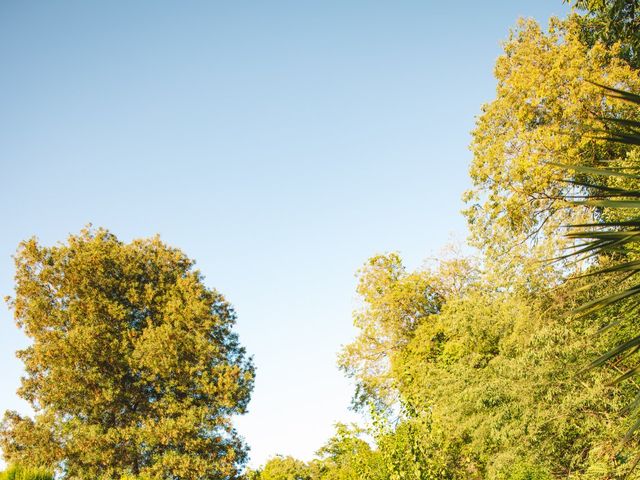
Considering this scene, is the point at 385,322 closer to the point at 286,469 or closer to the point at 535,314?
the point at 535,314

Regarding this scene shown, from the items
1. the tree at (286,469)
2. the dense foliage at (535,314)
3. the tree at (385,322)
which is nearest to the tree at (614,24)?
the dense foliage at (535,314)

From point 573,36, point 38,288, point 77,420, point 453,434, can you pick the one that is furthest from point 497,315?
point 38,288

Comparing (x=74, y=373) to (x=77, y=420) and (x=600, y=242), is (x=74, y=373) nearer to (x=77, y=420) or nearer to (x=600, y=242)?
(x=77, y=420)

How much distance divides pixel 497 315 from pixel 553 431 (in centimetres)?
381

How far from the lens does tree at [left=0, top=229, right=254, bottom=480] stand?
18.6 metres

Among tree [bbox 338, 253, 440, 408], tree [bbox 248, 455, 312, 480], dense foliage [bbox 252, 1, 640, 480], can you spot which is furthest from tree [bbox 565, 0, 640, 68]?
tree [bbox 248, 455, 312, 480]

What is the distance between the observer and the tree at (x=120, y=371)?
60.9 feet

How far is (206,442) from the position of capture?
62.3ft

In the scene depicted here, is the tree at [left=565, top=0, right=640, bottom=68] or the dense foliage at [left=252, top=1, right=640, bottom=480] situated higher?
the tree at [left=565, top=0, right=640, bottom=68]

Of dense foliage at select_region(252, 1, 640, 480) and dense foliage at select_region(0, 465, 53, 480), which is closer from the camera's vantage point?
dense foliage at select_region(0, 465, 53, 480)

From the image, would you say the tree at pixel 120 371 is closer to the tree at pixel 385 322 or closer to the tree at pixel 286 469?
the tree at pixel 385 322

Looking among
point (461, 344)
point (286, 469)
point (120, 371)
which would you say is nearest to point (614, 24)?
point (461, 344)

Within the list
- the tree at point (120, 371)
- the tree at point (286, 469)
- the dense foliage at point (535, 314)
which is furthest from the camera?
the tree at point (286, 469)

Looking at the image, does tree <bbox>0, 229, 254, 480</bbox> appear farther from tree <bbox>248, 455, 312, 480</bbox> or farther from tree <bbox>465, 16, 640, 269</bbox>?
tree <bbox>248, 455, 312, 480</bbox>
